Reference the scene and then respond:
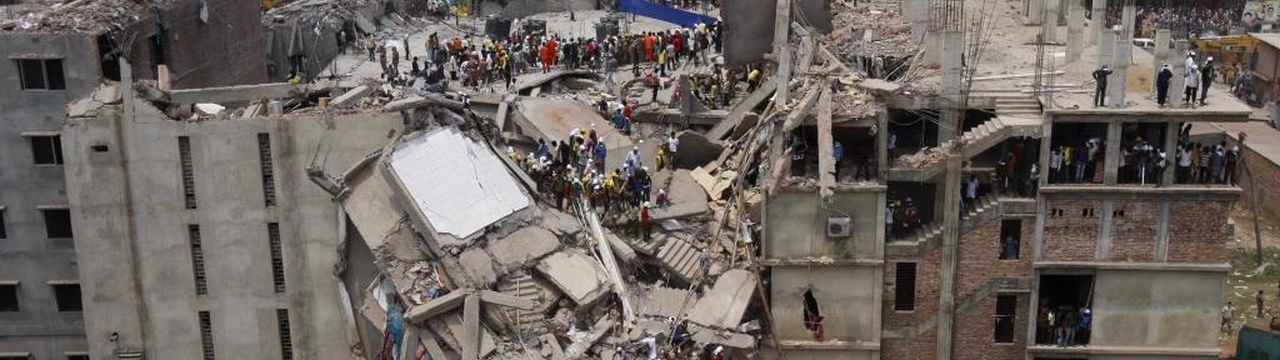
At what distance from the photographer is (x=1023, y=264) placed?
36.4m

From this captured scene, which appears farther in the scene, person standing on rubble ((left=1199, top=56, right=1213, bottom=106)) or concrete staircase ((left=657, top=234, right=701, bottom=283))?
concrete staircase ((left=657, top=234, right=701, bottom=283))

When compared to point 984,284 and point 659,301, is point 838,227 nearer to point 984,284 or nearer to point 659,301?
point 984,284

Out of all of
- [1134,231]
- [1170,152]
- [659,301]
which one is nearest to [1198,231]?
[1134,231]

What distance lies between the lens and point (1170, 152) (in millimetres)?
35250

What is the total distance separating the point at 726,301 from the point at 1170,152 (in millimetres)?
11447

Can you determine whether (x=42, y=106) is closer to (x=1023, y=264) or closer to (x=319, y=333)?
(x=319, y=333)

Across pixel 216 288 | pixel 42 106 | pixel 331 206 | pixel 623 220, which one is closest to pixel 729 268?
pixel 623 220

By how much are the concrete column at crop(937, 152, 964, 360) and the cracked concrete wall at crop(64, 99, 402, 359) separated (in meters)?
14.2

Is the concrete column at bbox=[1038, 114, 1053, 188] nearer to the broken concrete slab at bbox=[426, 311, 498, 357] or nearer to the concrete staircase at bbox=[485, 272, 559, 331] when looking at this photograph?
the concrete staircase at bbox=[485, 272, 559, 331]

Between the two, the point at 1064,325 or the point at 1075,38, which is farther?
the point at 1075,38

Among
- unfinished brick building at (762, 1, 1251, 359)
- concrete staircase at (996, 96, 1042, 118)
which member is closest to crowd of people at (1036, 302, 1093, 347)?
unfinished brick building at (762, 1, 1251, 359)

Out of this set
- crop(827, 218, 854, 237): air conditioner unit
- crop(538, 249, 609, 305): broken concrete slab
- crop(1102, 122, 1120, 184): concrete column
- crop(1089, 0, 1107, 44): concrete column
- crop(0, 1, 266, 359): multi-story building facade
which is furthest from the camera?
crop(1089, 0, 1107, 44): concrete column

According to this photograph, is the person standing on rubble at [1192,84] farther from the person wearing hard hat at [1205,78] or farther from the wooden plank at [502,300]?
the wooden plank at [502,300]

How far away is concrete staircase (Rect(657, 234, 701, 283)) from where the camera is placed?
3675 centimetres
